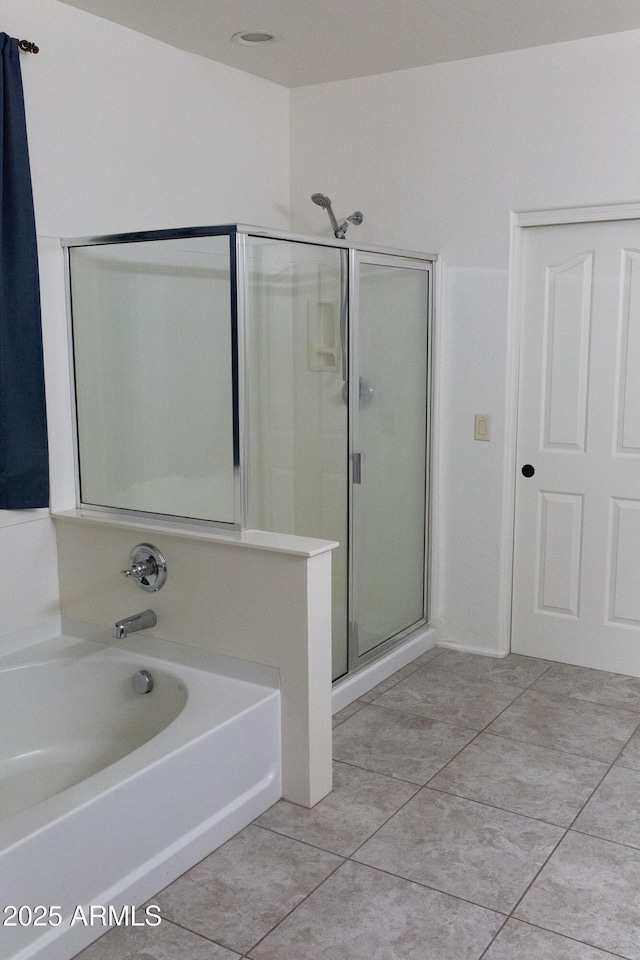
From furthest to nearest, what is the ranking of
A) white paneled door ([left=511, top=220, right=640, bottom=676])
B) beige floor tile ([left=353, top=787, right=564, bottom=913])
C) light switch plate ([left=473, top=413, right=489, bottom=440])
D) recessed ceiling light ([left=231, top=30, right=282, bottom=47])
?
light switch plate ([left=473, top=413, right=489, bottom=440])
white paneled door ([left=511, top=220, right=640, bottom=676])
recessed ceiling light ([left=231, top=30, right=282, bottom=47])
beige floor tile ([left=353, top=787, right=564, bottom=913])

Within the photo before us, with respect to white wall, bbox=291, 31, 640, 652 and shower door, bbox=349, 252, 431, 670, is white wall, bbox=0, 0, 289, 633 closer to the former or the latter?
white wall, bbox=291, 31, 640, 652

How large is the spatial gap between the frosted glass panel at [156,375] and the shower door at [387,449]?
713 mm

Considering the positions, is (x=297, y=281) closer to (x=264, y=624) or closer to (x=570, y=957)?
(x=264, y=624)

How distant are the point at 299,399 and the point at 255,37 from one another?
140 centimetres

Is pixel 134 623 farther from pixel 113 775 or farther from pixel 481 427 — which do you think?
pixel 481 427

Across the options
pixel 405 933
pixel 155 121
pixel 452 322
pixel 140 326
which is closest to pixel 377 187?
pixel 452 322

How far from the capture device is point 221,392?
2729 mm

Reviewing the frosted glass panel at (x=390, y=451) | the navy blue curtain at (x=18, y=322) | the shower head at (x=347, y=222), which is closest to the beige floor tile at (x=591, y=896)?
the frosted glass panel at (x=390, y=451)

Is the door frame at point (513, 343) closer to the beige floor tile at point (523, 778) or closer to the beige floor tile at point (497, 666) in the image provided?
the beige floor tile at point (497, 666)

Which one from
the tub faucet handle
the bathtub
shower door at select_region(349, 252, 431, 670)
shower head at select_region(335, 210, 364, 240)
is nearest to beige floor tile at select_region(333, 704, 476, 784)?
shower door at select_region(349, 252, 431, 670)

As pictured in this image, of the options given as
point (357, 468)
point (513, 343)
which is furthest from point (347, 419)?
point (513, 343)

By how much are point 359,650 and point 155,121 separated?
7.08ft

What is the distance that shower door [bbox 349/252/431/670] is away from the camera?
336 centimetres

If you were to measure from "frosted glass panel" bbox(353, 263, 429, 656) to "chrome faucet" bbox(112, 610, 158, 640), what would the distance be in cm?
88
